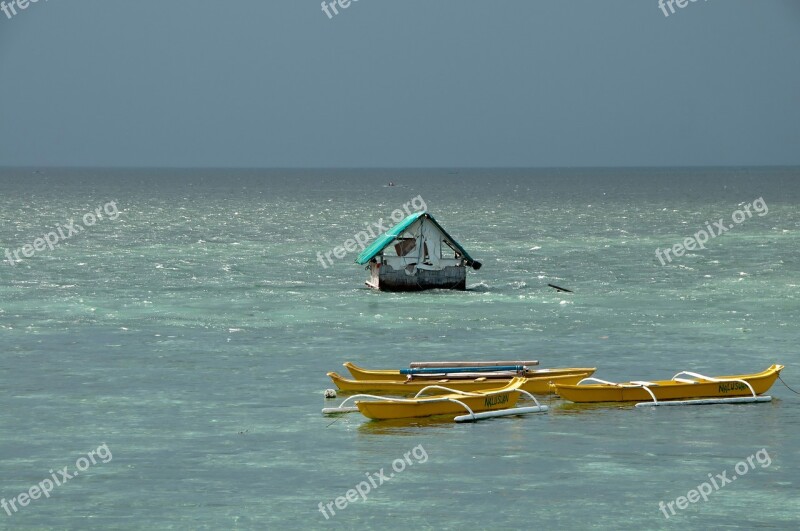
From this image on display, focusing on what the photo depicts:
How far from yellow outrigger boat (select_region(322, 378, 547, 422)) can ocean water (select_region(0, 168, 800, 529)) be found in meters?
0.46

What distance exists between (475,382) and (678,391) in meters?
6.37

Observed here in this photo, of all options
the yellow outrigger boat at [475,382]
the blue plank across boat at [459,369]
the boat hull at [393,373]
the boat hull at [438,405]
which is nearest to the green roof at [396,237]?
the boat hull at [393,373]

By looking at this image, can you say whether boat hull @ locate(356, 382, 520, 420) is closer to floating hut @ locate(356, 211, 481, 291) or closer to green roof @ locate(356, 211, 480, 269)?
green roof @ locate(356, 211, 480, 269)

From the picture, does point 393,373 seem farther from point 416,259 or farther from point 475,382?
point 416,259

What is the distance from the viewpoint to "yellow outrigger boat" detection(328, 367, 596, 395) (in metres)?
39.3

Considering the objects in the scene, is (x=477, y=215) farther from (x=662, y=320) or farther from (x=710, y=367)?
(x=710, y=367)

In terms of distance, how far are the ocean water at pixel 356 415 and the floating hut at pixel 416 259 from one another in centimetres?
97

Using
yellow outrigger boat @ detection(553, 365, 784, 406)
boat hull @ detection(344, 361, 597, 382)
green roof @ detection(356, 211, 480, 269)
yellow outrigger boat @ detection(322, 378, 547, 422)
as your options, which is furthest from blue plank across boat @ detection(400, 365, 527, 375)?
green roof @ detection(356, 211, 480, 269)

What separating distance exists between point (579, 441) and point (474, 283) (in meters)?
41.6

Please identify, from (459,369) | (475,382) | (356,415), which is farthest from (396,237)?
(356,415)

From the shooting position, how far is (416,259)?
67.2m

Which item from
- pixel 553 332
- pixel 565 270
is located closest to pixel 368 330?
pixel 553 332

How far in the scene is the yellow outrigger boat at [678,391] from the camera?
39.0 meters

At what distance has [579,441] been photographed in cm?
3434
